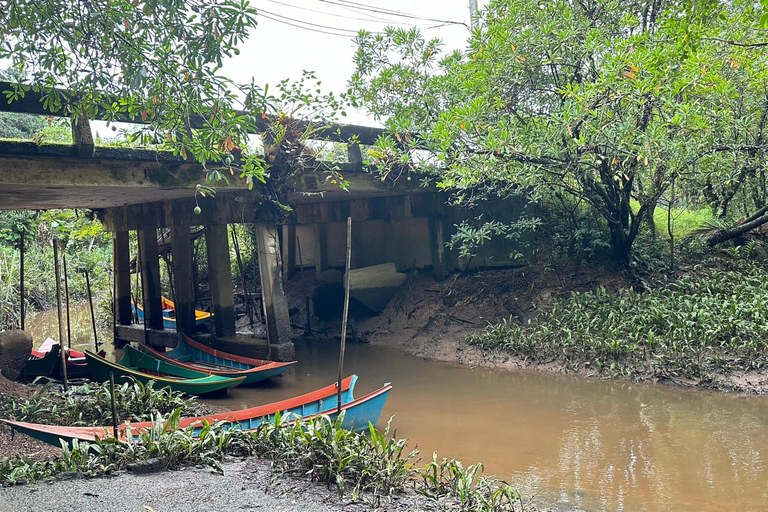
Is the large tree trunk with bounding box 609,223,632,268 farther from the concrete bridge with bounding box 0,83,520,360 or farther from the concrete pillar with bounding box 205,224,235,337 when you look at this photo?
the concrete pillar with bounding box 205,224,235,337

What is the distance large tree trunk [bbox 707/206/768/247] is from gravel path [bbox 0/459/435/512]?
403 inches

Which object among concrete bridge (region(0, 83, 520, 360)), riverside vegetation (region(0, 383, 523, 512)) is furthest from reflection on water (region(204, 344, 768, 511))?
concrete bridge (region(0, 83, 520, 360))

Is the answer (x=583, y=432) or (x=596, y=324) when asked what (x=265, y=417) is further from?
(x=596, y=324)

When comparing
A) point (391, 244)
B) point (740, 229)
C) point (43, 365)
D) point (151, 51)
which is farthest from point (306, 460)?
point (391, 244)

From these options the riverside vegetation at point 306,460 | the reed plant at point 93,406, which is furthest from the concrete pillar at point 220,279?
the riverside vegetation at point 306,460

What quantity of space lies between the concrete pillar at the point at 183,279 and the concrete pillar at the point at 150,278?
70 centimetres

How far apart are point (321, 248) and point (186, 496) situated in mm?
12866

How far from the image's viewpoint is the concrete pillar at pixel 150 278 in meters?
13.4

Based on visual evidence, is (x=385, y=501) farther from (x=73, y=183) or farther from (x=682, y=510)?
(x=73, y=183)

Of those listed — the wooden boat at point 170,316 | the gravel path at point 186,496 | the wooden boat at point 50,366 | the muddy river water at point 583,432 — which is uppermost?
the wooden boat at point 170,316

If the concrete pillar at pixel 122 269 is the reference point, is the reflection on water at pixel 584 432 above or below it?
below

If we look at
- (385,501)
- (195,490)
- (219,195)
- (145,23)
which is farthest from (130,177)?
(385,501)

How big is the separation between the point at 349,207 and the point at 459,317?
162 inches

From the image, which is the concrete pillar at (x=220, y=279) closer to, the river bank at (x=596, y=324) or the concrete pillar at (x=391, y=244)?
the river bank at (x=596, y=324)
